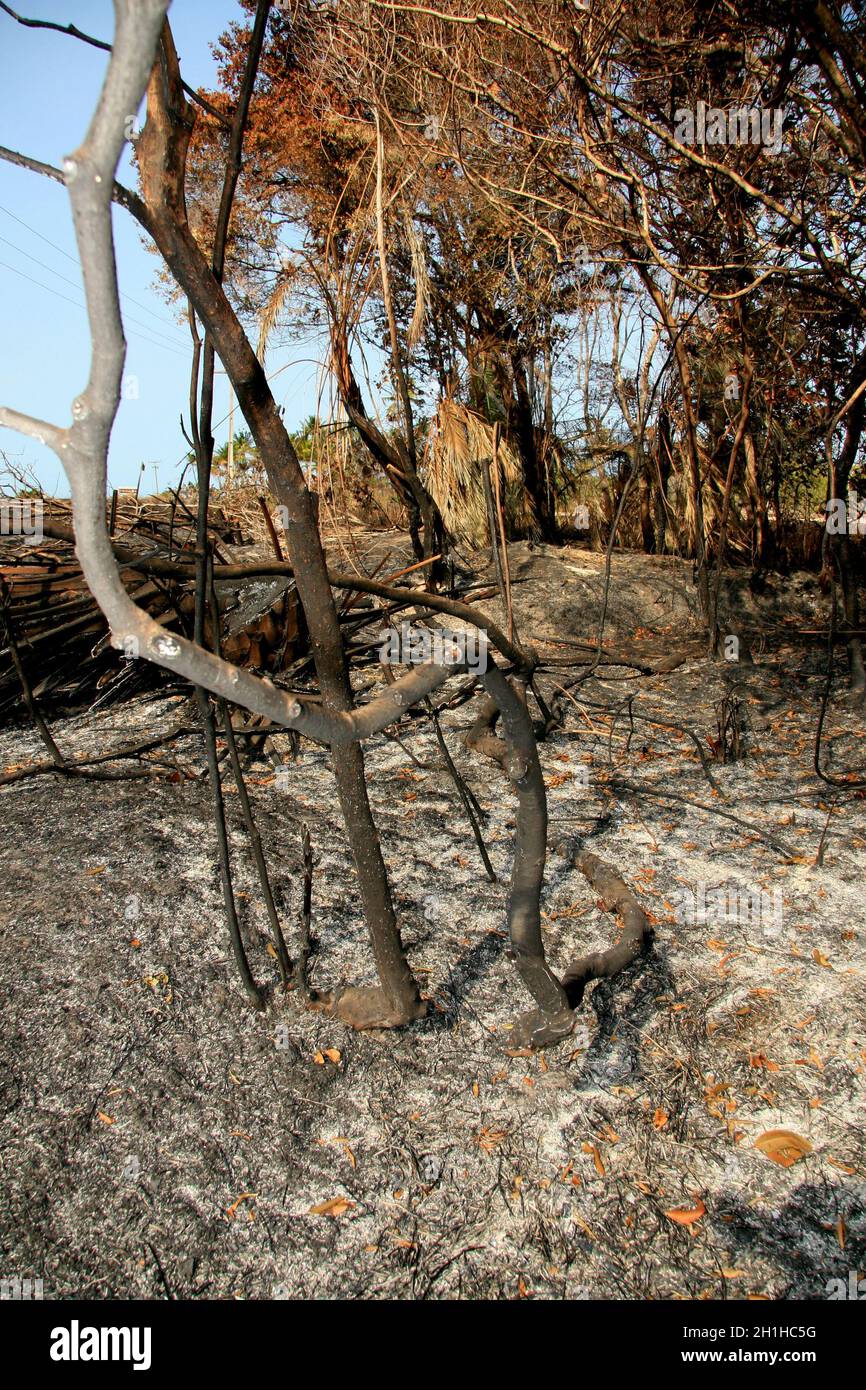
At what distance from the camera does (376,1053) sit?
1.81 m

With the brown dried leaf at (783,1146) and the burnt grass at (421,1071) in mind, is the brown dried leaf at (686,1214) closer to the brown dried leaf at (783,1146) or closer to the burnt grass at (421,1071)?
the burnt grass at (421,1071)

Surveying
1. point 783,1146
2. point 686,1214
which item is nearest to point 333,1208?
point 686,1214

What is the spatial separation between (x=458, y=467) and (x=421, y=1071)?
171 inches

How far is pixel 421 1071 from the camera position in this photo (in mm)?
1781

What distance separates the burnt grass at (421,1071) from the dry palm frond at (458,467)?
303 cm

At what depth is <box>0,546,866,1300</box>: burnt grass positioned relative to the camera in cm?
144

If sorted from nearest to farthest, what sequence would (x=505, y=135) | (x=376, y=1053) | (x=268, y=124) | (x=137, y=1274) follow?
(x=137, y=1274), (x=376, y=1053), (x=505, y=135), (x=268, y=124)

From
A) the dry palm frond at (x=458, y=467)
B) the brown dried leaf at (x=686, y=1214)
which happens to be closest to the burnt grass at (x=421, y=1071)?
the brown dried leaf at (x=686, y=1214)

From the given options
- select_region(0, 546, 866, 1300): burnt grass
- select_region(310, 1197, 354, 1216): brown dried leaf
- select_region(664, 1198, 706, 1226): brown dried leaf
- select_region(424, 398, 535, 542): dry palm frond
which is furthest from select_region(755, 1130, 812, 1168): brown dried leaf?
select_region(424, 398, 535, 542): dry palm frond

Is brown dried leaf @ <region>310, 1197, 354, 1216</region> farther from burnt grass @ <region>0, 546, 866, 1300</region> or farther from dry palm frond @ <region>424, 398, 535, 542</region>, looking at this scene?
dry palm frond @ <region>424, 398, 535, 542</region>

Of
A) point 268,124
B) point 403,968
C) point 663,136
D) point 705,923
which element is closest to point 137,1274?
point 403,968

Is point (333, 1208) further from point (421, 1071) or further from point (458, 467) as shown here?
point (458, 467)

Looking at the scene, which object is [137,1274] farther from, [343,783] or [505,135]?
[505,135]

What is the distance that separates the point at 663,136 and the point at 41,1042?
367 cm
